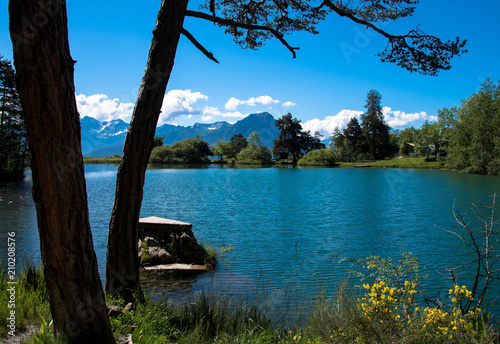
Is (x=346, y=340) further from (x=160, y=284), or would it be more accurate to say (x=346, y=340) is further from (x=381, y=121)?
(x=381, y=121)

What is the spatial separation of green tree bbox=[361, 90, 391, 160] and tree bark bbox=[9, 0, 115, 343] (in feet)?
276

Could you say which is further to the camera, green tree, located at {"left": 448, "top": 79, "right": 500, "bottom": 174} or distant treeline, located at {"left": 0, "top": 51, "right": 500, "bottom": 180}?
green tree, located at {"left": 448, "top": 79, "right": 500, "bottom": 174}

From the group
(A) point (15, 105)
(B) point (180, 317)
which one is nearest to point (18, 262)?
(B) point (180, 317)

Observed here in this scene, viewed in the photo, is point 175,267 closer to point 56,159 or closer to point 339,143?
point 56,159

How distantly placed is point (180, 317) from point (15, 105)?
100ft

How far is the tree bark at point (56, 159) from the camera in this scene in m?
2.38

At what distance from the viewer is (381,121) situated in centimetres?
8425

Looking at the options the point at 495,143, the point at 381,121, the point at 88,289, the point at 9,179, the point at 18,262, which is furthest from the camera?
the point at 381,121

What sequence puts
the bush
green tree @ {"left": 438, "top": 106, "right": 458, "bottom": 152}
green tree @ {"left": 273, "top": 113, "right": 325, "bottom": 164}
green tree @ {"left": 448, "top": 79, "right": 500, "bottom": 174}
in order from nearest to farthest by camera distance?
green tree @ {"left": 448, "top": 79, "right": 500, "bottom": 174} → green tree @ {"left": 438, "top": 106, "right": 458, "bottom": 152} → the bush → green tree @ {"left": 273, "top": 113, "right": 325, "bottom": 164}

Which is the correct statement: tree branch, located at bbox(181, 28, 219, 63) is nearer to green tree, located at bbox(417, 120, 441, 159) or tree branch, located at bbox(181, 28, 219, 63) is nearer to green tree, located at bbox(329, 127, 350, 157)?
green tree, located at bbox(417, 120, 441, 159)

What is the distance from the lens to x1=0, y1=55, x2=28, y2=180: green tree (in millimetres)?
25656

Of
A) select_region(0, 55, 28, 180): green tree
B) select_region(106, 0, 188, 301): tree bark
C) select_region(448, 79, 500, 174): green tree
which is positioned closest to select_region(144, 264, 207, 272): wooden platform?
select_region(106, 0, 188, 301): tree bark

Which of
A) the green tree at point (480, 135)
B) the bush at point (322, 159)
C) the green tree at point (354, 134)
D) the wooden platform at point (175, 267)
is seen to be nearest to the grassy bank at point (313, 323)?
the wooden platform at point (175, 267)

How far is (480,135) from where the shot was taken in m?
45.2
